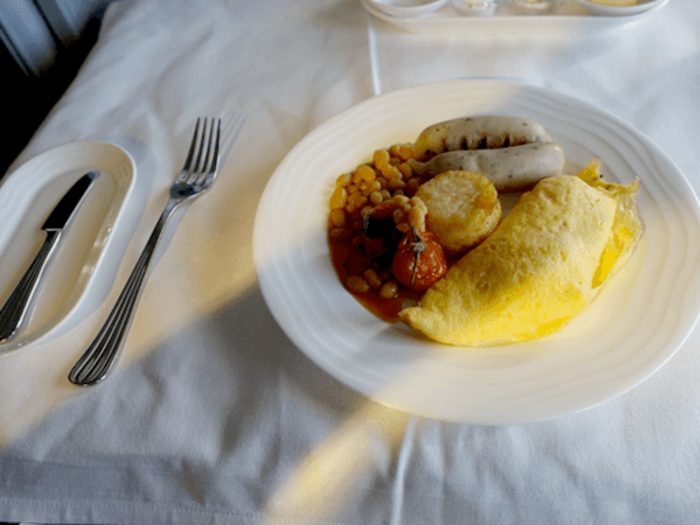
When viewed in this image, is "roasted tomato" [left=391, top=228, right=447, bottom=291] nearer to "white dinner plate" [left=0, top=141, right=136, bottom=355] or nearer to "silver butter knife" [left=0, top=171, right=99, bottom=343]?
"white dinner plate" [left=0, top=141, right=136, bottom=355]

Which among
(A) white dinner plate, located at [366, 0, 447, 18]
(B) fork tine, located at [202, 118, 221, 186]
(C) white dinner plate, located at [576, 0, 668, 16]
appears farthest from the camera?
(A) white dinner plate, located at [366, 0, 447, 18]

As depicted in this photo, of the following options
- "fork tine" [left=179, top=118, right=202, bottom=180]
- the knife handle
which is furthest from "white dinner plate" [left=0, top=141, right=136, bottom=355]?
"fork tine" [left=179, top=118, right=202, bottom=180]

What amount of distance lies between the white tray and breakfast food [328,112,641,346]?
2.27 feet

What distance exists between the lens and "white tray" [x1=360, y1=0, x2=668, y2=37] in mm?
1805

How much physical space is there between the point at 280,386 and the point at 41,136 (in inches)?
56.1

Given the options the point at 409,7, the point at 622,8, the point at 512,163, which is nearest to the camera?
the point at 512,163

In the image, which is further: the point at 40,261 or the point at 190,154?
the point at 190,154

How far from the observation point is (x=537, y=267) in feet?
3.78

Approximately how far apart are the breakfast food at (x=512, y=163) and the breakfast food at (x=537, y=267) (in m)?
0.05

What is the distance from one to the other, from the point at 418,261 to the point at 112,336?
0.81 m

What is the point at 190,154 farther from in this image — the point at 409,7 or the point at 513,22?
the point at 513,22

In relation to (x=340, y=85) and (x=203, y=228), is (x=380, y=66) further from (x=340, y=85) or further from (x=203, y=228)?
(x=203, y=228)

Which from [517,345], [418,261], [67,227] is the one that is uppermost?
[67,227]

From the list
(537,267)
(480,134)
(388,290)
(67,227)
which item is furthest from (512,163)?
(67,227)
